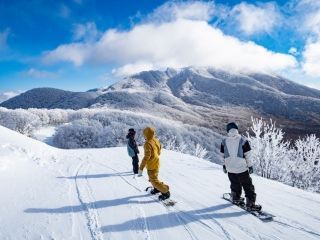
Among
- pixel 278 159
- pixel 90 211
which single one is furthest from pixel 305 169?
pixel 90 211

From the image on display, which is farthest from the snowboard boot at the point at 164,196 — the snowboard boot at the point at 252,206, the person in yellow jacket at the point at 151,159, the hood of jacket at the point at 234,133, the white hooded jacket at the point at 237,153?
the hood of jacket at the point at 234,133

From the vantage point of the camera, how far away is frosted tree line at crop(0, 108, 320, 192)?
83.1 ft

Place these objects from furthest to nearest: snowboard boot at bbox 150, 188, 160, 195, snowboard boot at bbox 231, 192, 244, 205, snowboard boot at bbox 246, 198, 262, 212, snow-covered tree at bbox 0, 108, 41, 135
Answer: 1. snow-covered tree at bbox 0, 108, 41, 135
2. snowboard boot at bbox 150, 188, 160, 195
3. snowboard boot at bbox 231, 192, 244, 205
4. snowboard boot at bbox 246, 198, 262, 212

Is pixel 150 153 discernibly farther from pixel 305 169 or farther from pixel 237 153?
pixel 305 169

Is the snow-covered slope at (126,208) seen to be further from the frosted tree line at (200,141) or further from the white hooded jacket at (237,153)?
the frosted tree line at (200,141)

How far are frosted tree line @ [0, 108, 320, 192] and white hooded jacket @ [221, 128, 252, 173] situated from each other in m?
15.0

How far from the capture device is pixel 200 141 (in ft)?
319

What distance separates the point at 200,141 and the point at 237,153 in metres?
90.5

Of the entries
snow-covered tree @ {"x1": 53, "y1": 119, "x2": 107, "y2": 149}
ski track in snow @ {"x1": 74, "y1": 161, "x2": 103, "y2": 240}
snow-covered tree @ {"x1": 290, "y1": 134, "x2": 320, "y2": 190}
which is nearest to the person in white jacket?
ski track in snow @ {"x1": 74, "y1": 161, "x2": 103, "y2": 240}

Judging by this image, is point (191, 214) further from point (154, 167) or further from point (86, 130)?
point (86, 130)

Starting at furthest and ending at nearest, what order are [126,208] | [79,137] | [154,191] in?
[79,137] → [154,191] → [126,208]

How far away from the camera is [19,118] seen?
376 feet

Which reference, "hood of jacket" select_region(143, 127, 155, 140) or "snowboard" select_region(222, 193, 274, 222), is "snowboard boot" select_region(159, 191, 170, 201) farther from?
"snowboard" select_region(222, 193, 274, 222)

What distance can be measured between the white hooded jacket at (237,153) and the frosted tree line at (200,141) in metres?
15.0
